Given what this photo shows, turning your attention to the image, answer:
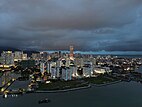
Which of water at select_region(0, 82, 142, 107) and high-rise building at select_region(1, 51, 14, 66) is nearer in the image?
water at select_region(0, 82, 142, 107)

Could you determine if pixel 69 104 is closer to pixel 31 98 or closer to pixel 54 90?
pixel 31 98

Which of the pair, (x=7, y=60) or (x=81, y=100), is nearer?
(x=81, y=100)

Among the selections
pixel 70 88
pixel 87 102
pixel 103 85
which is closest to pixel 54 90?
pixel 70 88

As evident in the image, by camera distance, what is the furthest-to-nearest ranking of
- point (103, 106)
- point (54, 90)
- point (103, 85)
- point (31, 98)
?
point (103, 85) < point (54, 90) < point (31, 98) < point (103, 106)

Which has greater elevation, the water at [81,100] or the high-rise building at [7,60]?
the high-rise building at [7,60]

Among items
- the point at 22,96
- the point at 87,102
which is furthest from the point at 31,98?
the point at 87,102

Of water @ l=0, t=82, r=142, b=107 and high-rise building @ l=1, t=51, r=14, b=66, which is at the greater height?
high-rise building @ l=1, t=51, r=14, b=66

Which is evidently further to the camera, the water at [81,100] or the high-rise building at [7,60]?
the high-rise building at [7,60]

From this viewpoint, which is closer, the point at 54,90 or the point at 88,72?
the point at 54,90

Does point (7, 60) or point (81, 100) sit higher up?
point (7, 60)

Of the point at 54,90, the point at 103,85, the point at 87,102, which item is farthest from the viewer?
the point at 103,85
